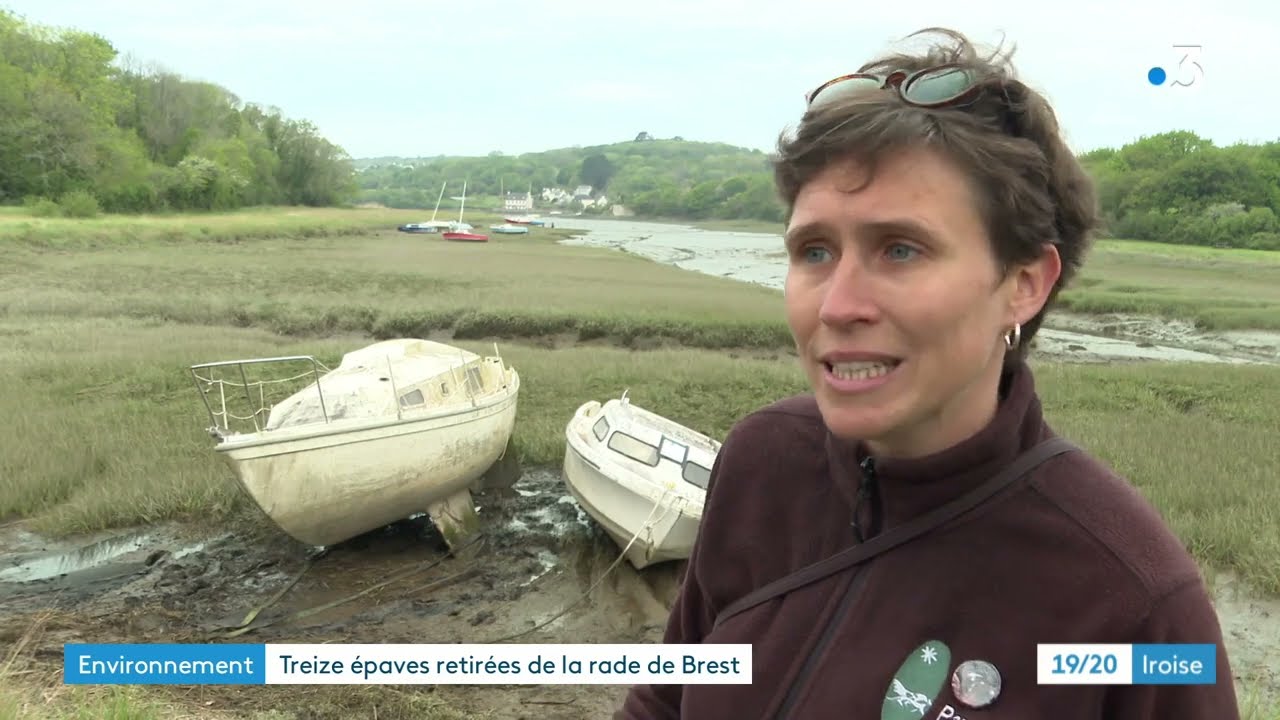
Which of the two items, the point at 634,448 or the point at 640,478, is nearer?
the point at 640,478

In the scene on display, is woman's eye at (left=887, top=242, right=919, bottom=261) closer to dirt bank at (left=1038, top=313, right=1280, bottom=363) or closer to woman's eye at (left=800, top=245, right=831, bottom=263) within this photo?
woman's eye at (left=800, top=245, right=831, bottom=263)

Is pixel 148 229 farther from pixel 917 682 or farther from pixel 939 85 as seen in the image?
pixel 917 682

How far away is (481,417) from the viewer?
10211 millimetres

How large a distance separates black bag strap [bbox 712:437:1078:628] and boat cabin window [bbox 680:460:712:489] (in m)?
8.09

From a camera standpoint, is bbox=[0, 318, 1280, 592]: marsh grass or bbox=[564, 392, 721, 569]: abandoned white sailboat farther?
bbox=[0, 318, 1280, 592]: marsh grass

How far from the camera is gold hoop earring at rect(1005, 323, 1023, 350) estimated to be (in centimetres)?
165

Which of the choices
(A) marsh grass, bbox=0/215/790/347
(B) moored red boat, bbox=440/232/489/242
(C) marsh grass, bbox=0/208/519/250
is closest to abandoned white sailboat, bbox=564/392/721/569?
(A) marsh grass, bbox=0/215/790/347

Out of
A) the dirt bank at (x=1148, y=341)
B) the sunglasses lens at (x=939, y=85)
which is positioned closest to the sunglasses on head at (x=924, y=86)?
the sunglasses lens at (x=939, y=85)

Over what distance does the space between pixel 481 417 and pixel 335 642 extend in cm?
340

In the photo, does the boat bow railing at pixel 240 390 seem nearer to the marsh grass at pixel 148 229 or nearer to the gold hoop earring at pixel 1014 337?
the gold hoop earring at pixel 1014 337

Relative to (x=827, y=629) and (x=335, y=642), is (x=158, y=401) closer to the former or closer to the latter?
(x=335, y=642)

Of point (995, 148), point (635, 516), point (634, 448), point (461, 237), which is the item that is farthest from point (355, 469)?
point (461, 237)

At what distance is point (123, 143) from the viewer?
220ft

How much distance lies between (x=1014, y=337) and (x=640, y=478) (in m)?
8.10
